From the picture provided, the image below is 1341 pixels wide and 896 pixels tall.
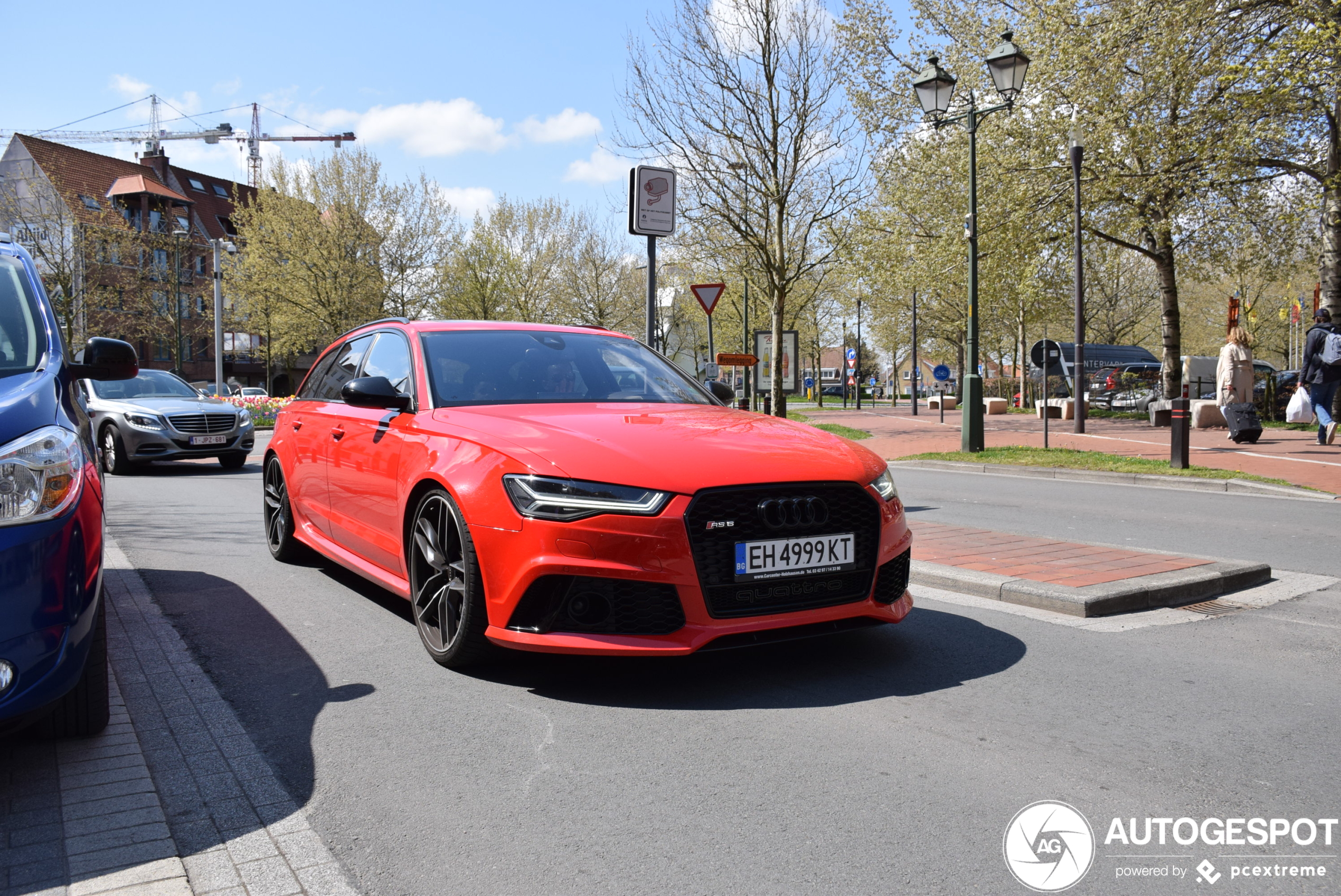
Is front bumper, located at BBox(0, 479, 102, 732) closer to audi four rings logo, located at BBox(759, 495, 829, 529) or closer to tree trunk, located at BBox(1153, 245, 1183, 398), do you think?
audi four rings logo, located at BBox(759, 495, 829, 529)

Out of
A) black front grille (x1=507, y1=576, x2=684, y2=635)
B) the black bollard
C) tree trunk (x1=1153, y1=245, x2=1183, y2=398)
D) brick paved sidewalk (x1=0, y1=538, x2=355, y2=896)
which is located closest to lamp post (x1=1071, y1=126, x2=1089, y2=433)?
the black bollard

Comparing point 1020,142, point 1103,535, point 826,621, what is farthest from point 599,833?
point 1020,142

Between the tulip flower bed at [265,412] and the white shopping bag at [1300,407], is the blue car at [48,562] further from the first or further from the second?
the tulip flower bed at [265,412]

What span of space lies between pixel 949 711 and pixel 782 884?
4.78ft

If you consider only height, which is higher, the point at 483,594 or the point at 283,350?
the point at 283,350

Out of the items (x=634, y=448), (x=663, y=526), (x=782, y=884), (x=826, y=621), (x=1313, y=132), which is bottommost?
(x=782, y=884)

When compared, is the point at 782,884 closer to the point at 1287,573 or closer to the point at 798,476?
the point at 798,476

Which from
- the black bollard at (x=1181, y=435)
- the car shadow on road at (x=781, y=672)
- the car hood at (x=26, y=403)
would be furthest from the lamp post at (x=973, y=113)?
the car hood at (x=26, y=403)

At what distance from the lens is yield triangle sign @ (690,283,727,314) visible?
1533 centimetres

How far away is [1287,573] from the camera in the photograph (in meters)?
6.45

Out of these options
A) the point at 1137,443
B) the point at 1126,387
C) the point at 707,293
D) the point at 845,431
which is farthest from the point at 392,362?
the point at 1126,387

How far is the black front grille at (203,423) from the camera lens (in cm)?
1351

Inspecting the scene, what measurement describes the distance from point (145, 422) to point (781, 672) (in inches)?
470

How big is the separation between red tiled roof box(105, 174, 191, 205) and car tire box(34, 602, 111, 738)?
6631cm
